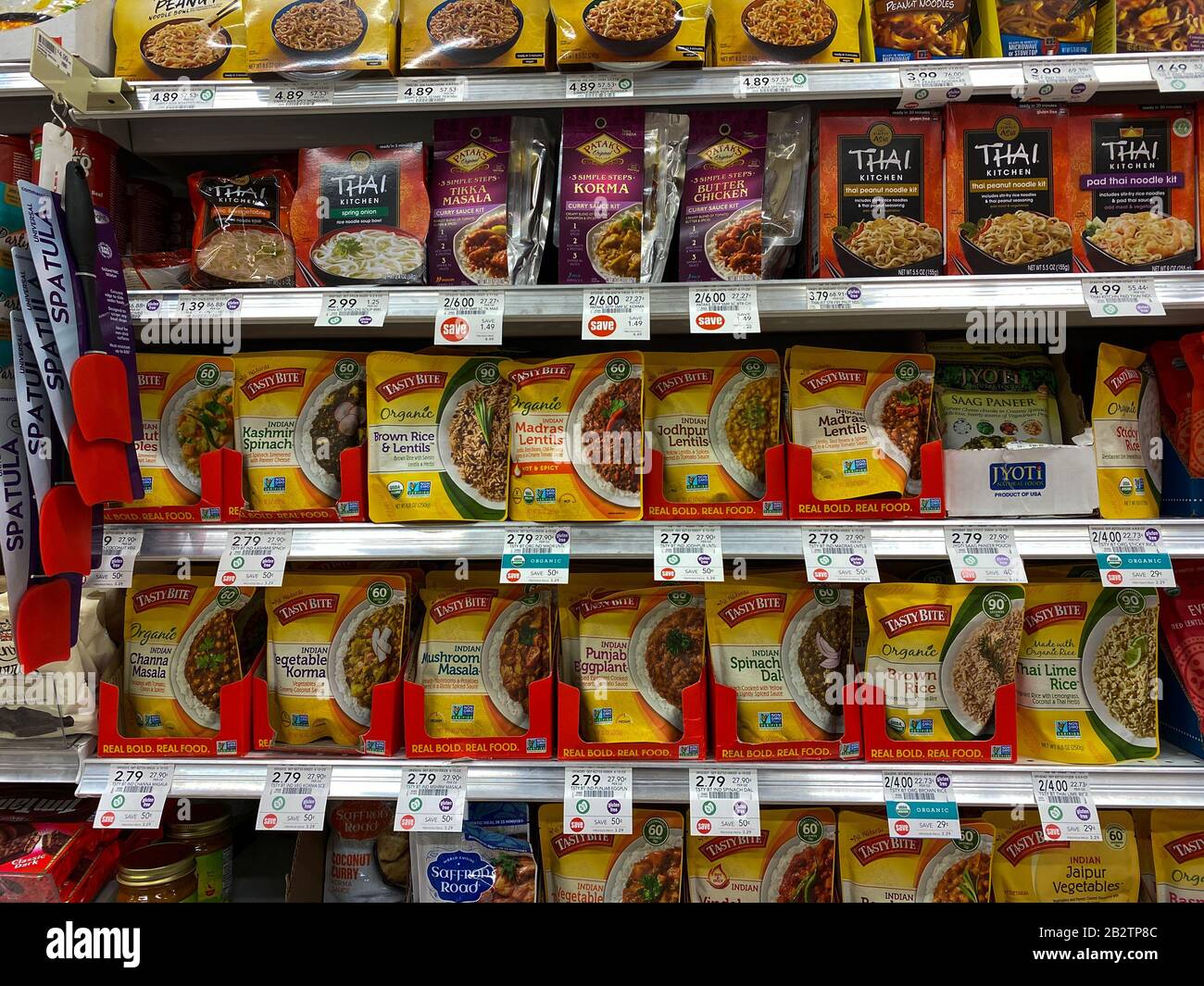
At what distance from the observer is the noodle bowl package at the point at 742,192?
1528mm

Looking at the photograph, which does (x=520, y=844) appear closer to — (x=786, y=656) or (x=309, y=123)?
(x=786, y=656)

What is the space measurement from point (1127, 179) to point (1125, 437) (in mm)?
509

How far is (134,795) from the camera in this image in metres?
1.47

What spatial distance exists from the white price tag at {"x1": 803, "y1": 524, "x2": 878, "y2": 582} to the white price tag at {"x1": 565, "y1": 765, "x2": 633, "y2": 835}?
53 centimetres

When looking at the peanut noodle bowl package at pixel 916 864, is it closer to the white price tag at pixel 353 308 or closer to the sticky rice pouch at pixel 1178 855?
the sticky rice pouch at pixel 1178 855

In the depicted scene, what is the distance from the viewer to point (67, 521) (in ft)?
4.18

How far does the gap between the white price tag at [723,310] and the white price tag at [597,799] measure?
85 cm

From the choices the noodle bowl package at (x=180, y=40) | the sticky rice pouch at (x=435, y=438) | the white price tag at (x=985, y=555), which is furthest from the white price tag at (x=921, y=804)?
the noodle bowl package at (x=180, y=40)

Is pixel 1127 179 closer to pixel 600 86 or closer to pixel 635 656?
pixel 600 86

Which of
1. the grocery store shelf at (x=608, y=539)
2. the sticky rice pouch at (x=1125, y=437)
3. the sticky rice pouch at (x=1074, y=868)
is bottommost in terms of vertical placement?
the sticky rice pouch at (x=1074, y=868)

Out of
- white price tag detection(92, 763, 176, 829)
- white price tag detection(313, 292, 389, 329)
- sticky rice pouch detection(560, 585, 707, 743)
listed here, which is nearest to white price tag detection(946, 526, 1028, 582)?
sticky rice pouch detection(560, 585, 707, 743)

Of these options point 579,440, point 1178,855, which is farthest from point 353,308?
point 1178,855

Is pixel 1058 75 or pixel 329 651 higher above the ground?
pixel 1058 75
